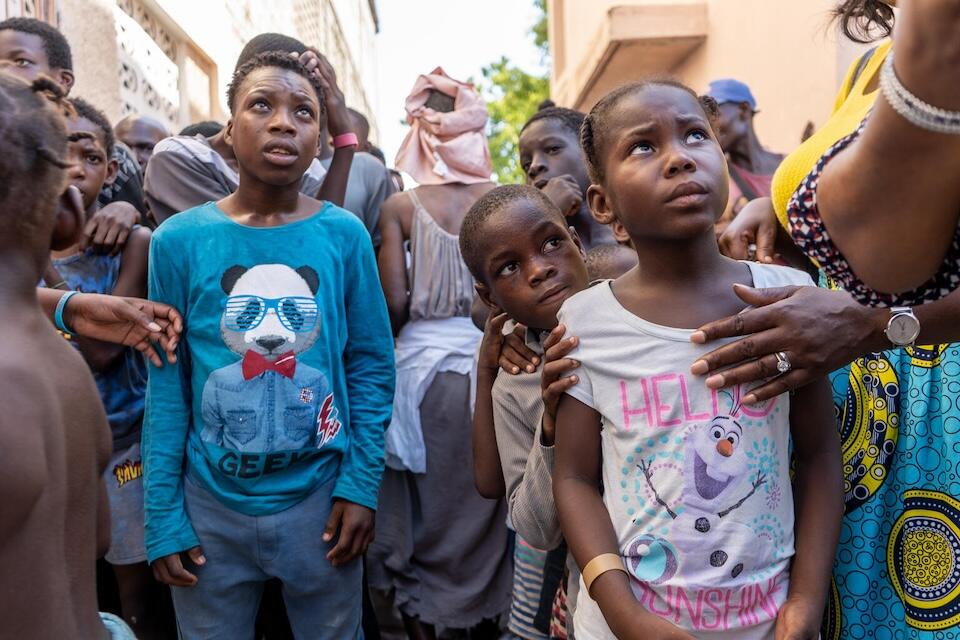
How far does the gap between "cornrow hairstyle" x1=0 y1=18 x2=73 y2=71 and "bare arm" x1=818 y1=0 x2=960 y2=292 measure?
3392 mm

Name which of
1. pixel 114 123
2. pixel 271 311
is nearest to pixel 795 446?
pixel 271 311

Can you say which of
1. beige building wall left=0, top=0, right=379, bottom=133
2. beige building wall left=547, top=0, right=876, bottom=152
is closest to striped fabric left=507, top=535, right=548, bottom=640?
beige building wall left=547, top=0, right=876, bottom=152

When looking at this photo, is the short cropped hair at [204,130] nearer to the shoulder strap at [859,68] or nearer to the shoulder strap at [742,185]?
the shoulder strap at [742,185]

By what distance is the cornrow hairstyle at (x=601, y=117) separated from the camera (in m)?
1.90

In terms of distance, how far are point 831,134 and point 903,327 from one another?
53cm

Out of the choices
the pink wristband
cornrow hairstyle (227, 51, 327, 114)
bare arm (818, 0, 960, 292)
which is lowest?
the pink wristband

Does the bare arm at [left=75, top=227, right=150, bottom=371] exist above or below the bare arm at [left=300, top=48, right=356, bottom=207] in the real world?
below

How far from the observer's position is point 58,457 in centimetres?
136

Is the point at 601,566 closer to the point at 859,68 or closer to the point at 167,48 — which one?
the point at 859,68

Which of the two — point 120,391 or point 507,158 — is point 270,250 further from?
point 507,158

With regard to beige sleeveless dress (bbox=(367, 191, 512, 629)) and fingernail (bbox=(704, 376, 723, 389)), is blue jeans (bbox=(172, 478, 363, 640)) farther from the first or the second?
fingernail (bbox=(704, 376, 723, 389))

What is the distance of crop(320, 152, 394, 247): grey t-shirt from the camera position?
3951mm

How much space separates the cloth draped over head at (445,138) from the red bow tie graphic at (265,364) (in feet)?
5.69

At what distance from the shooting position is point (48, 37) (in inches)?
142
